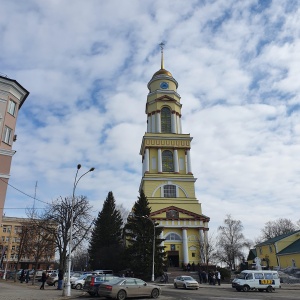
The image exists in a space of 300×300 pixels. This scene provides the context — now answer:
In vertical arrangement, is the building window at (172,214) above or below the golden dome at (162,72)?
below

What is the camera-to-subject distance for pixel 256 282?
1117 inches

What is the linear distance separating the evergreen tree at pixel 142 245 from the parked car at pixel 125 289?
20.7 m

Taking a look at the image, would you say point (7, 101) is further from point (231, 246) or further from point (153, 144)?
point (231, 246)

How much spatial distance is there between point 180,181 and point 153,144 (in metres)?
8.52

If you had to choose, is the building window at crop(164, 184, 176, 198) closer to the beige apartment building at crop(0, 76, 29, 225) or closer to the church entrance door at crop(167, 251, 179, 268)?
the church entrance door at crop(167, 251, 179, 268)

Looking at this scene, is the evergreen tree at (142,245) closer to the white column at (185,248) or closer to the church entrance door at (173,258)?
the church entrance door at (173,258)

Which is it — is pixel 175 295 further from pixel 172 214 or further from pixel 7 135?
pixel 172 214

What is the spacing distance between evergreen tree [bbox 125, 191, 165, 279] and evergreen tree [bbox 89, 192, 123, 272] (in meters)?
7.27

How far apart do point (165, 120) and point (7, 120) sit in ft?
133

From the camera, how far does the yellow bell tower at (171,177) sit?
49.5 meters

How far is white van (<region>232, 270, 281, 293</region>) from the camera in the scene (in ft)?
92.0

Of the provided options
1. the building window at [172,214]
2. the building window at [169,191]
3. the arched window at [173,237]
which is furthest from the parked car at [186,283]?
the building window at [169,191]

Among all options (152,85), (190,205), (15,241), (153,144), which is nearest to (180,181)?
(190,205)

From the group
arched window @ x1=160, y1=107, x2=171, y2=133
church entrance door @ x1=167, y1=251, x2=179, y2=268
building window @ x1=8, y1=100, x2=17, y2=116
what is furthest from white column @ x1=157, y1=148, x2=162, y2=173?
building window @ x1=8, y1=100, x2=17, y2=116
